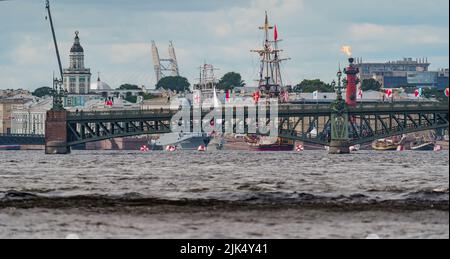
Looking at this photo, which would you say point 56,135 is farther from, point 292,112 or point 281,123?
point 292,112

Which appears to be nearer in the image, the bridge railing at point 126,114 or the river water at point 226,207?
the river water at point 226,207

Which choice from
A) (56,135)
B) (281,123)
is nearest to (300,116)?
(281,123)

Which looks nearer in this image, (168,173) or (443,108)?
(168,173)

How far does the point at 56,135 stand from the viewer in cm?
19312

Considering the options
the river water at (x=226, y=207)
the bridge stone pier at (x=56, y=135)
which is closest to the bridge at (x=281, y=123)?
the bridge stone pier at (x=56, y=135)

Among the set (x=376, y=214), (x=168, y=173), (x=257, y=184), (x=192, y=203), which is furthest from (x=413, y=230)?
Answer: (x=168, y=173)

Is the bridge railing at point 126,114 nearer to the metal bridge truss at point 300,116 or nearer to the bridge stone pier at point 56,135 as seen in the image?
the metal bridge truss at point 300,116

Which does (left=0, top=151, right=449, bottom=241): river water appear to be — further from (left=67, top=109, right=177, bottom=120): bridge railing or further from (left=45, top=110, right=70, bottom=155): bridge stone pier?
(left=45, top=110, right=70, bottom=155): bridge stone pier

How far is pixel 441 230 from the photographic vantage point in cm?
5256

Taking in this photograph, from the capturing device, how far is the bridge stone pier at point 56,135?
191 meters

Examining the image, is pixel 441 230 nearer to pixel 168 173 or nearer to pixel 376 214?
pixel 376 214

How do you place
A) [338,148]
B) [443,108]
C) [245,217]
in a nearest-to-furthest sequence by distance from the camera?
[245,217] → [443,108] → [338,148]

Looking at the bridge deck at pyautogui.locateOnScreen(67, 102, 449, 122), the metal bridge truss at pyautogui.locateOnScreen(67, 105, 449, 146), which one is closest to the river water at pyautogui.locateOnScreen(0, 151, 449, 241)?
the metal bridge truss at pyautogui.locateOnScreen(67, 105, 449, 146)
